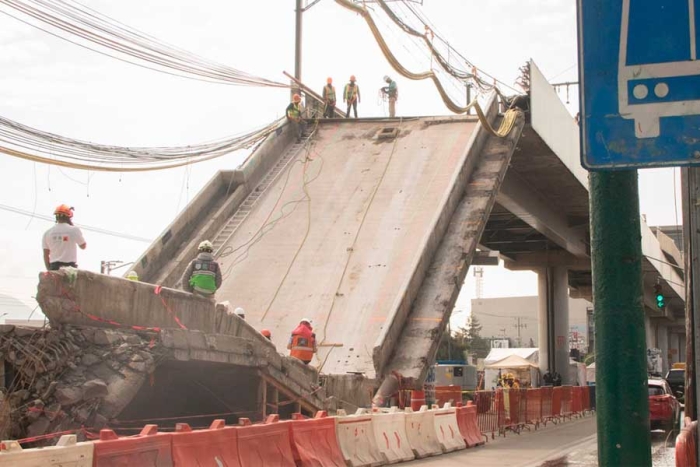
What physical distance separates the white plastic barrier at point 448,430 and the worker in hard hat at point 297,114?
15.4m

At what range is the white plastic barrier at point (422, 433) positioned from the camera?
16594mm

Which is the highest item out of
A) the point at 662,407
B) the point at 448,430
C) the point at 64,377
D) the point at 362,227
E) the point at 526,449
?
the point at 362,227

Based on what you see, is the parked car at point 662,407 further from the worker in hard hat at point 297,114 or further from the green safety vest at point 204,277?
the worker in hard hat at point 297,114

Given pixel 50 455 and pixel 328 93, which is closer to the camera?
pixel 50 455

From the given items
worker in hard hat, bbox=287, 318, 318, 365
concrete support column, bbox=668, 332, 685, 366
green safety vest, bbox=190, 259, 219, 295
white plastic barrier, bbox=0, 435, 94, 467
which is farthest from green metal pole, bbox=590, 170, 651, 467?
concrete support column, bbox=668, 332, 685, 366

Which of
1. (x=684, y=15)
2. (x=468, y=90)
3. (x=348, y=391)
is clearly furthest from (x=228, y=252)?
(x=684, y=15)

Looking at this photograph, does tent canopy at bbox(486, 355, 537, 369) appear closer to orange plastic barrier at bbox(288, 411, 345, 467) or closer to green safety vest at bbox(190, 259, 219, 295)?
green safety vest at bbox(190, 259, 219, 295)

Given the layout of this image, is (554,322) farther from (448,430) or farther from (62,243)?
(62,243)

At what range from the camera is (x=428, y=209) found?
25969 mm

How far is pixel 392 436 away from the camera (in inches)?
625

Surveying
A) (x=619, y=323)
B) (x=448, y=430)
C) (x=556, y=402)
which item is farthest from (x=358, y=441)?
(x=556, y=402)

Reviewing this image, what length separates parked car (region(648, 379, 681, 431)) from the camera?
79.2 ft

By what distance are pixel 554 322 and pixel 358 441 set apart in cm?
3753

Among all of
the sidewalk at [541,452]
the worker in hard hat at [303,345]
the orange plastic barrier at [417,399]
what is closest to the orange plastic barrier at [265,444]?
the sidewalk at [541,452]
